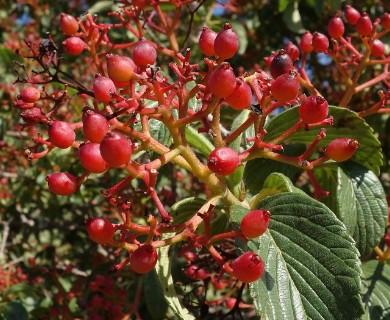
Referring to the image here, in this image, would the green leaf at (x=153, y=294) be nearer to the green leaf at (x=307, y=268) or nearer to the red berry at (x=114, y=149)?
the green leaf at (x=307, y=268)

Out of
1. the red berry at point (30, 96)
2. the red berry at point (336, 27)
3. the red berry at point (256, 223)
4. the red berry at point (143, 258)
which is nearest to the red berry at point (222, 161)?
the red berry at point (256, 223)

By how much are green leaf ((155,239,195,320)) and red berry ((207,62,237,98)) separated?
0.52m

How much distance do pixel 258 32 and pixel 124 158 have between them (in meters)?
3.67

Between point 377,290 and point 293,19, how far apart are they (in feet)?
7.80

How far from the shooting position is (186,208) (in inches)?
60.1

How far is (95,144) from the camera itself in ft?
3.51

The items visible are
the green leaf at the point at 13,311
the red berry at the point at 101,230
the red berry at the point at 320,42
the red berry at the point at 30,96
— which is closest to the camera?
the red berry at the point at 101,230

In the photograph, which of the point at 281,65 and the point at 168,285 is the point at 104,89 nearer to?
the point at 281,65

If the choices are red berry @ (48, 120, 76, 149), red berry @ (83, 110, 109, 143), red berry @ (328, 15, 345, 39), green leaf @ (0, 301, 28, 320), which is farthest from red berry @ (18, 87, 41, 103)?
green leaf @ (0, 301, 28, 320)

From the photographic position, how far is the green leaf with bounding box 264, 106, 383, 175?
1514mm

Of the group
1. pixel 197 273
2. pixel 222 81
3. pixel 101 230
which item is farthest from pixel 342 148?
pixel 197 273

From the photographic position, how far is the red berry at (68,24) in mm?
1620

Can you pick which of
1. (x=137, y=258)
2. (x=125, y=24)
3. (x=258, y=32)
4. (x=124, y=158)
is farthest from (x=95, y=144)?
(x=258, y=32)

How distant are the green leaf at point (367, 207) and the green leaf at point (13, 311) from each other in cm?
170
